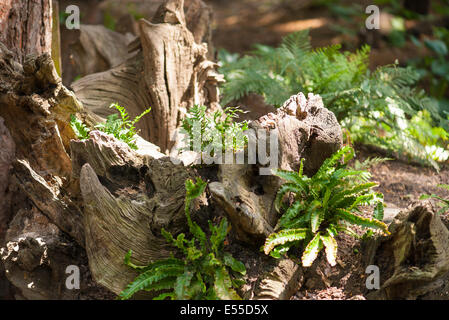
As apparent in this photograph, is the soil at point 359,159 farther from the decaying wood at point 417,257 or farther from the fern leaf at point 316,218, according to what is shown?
the fern leaf at point 316,218

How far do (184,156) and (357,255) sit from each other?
5.22 ft

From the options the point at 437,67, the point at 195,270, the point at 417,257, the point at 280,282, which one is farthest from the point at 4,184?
the point at 437,67

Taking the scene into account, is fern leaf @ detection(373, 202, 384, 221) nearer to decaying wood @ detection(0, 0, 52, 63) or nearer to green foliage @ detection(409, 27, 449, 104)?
decaying wood @ detection(0, 0, 52, 63)

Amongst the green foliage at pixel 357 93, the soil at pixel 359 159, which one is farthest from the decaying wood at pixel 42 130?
the green foliage at pixel 357 93

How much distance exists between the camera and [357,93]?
5.04 meters

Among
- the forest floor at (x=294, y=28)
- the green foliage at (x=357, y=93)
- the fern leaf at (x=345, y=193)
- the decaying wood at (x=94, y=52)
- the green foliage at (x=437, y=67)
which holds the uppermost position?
the forest floor at (x=294, y=28)

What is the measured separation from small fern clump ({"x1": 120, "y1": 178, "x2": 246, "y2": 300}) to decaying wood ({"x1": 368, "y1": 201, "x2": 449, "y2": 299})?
3.42ft

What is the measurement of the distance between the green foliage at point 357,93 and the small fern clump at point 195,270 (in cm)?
213

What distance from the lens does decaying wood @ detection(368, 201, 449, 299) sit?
3.18 m

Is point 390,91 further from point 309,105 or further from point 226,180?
point 226,180

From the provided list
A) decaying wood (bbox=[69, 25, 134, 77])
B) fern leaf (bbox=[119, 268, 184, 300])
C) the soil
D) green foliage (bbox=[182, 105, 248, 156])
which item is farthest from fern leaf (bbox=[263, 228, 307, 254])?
decaying wood (bbox=[69, 25, 134, 77])

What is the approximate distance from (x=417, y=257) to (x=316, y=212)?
750 mm

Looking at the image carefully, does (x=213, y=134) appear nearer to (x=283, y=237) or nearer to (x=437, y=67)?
(x=283, y=237)

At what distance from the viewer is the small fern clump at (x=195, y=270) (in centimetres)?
309
